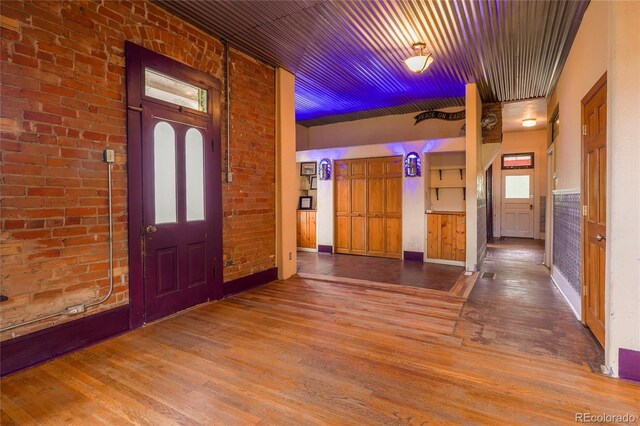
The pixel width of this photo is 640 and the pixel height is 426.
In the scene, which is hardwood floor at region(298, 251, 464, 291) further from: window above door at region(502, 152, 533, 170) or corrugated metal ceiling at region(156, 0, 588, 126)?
window above door at region(502, 152, 533, 170)

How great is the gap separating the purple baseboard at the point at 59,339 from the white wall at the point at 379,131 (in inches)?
254

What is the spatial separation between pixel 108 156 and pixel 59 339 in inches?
61.7

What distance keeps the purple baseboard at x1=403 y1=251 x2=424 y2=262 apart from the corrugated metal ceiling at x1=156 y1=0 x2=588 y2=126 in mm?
3166

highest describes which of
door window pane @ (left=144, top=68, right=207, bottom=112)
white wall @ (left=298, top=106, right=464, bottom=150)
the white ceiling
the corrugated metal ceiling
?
the white ceiling

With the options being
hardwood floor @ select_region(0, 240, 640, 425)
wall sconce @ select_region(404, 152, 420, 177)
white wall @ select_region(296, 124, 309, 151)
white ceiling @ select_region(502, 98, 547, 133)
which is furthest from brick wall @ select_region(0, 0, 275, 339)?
white ceiling @ select_region(502, 98, 547, 133)

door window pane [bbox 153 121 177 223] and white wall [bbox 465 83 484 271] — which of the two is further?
white wall [bbox 465 83 484 271]

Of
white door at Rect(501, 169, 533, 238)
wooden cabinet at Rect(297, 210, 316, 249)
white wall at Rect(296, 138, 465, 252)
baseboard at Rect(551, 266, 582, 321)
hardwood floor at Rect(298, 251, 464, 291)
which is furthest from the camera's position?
white door at Rect(501, 169, 533, 238)

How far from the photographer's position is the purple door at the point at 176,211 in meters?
3.34

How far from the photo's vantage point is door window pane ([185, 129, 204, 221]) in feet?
12.3

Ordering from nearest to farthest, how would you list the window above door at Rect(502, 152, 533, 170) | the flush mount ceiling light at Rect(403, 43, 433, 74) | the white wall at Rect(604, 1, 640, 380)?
the white wall at Rect(604, 1, 640, 380), the flush mount ceiling light at Rect(403, 43, 433, 74), the window above door at Rect(502, 152, 533, 170)

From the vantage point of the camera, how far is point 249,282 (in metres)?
4.64

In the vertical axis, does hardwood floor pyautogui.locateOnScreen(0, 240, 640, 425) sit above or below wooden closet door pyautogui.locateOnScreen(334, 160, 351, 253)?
below

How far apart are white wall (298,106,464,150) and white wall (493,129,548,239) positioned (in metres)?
4.41

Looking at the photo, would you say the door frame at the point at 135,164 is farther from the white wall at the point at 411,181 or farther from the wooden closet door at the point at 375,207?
the wooden closet door at the point at 375,207
